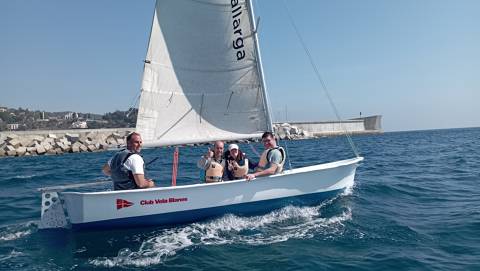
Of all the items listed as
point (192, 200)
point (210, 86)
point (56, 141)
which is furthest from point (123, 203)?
point (56, 141)

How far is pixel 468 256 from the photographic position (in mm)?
5715

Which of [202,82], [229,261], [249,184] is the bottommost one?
[229,261]

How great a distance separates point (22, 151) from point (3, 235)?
37.0 m

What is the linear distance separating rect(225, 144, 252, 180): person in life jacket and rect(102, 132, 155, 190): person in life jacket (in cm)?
200

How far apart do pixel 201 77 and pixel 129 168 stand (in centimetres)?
326

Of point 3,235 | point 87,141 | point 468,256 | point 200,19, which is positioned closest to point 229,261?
point 468,256

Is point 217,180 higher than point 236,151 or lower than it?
lower

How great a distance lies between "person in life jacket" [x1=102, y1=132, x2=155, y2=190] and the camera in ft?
22.4

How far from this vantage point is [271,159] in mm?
7996

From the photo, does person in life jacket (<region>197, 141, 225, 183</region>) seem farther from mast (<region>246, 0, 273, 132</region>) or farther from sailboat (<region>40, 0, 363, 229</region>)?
mast (<region>246, 0, 273, 132</region>)

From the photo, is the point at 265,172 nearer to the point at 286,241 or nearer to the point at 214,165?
the point at 214,165

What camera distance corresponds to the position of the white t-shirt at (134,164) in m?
6.78

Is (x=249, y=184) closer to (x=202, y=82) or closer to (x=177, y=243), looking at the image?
Result: (x=177, y=243)

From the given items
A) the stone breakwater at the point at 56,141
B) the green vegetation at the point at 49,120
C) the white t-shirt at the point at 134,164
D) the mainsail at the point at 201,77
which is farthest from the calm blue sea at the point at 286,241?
the green vegetation at the point at 49,120
